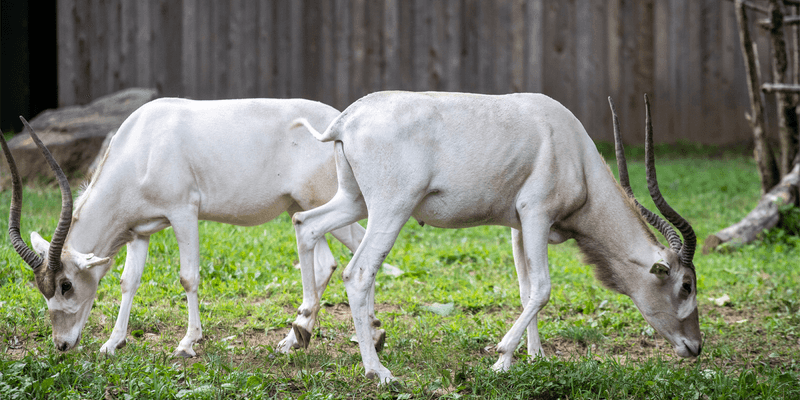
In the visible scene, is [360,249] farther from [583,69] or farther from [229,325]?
[583,69]

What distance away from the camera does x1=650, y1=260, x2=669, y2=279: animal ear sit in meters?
4.29

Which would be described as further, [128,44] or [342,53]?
[342,53]

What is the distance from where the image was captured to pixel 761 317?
5.67m

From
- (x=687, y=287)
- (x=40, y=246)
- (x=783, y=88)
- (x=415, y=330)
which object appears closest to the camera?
(x=687, y=287)

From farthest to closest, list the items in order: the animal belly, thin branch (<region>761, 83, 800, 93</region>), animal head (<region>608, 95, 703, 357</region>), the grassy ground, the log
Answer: thin branch (<region>761, 83, 800, 93</region>), the log, animal head (<region>608, 95, 703, 357</region>), the animal belly, the grassy ground

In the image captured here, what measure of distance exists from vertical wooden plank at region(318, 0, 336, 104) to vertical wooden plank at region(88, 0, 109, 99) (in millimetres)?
3814

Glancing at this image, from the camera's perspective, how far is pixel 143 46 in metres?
12.8

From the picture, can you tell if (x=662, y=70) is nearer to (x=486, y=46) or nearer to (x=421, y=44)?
(x=486, y=46)

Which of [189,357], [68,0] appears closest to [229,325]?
[189,357]

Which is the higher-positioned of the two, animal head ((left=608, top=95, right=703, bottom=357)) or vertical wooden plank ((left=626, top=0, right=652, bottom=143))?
vertical wooden plank ((left=626, top=0, right=652, bottom=143))

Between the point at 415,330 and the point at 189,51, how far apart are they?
30.7 feet

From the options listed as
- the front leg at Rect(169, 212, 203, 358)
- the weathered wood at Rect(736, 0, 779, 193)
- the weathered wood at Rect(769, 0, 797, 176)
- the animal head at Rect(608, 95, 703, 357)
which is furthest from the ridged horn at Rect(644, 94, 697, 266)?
the weathered wood at Rect(769, 0, 797, 176)

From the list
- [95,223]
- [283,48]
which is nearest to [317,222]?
[95,223]

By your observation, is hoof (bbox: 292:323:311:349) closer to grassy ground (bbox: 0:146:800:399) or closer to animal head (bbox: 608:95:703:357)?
grassy ground (bbox: 0:146:800:399)
